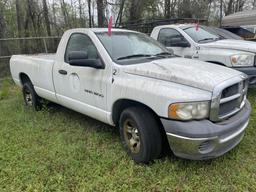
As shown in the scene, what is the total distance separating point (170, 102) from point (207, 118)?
44 cm

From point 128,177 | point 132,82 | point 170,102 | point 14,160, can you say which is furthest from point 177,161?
point 14,160

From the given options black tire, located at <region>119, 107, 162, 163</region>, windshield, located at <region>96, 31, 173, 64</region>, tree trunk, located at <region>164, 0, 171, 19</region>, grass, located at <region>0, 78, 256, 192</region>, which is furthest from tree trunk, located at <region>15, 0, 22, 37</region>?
black tire, located at <region>119, 107, 162, 163</region>

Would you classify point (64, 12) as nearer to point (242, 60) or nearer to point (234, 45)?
point (234, 45)

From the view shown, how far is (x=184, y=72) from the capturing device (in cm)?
311

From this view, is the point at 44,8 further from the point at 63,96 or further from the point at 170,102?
the point at 170,102

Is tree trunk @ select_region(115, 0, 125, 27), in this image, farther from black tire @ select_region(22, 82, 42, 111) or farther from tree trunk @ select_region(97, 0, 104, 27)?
black tire @ select_region(22, 82, 42, 111)

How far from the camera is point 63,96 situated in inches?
178

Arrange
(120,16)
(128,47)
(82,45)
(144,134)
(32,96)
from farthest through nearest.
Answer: (120,16)
(32,96)
(82,45)
(128,47)
(144,134)

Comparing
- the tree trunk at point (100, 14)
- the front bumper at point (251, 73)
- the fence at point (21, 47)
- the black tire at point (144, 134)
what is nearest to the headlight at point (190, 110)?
the black tire at point (144, 134)

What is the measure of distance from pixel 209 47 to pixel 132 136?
351 cm

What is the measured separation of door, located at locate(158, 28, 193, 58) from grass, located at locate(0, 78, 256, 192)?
8.10ft

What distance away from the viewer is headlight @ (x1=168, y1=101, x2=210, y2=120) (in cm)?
274

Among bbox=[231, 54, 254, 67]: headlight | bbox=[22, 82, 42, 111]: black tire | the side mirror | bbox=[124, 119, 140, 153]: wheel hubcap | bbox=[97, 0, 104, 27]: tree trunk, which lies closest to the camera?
bbox=[124, 119, 140, 153]: wheel hubcap

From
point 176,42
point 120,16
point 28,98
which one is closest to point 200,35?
point 176,42
